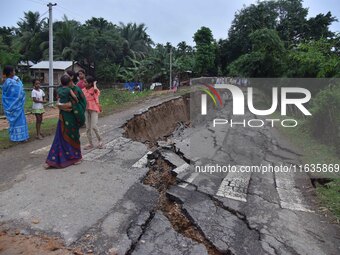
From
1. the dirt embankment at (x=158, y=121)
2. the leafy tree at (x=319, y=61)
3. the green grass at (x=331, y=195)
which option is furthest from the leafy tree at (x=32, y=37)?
the green grass at (x=331, y=195)

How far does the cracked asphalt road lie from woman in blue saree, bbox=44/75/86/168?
0.21m

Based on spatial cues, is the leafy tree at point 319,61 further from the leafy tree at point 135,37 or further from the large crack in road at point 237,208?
the leafy tree at point 135,37

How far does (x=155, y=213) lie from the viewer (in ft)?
13.4

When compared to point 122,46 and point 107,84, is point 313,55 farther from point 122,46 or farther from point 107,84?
point 122,46

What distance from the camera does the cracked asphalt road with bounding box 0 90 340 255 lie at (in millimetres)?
3402

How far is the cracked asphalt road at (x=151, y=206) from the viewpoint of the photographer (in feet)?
11.2

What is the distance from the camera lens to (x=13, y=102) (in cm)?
658

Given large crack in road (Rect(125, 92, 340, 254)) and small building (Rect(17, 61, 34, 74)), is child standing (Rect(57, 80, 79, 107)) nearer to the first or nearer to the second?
large crack in road (Rect(125, 92, 340, 254))

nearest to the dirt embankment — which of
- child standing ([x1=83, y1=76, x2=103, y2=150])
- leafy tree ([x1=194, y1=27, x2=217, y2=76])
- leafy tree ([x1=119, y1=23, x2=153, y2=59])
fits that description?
child standing ([x1=83, y1=76, x2=103, y2=150])

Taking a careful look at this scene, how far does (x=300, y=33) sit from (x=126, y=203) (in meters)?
37.1

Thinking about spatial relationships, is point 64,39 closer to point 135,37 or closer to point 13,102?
point 135,37

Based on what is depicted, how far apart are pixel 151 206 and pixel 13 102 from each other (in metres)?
4.23

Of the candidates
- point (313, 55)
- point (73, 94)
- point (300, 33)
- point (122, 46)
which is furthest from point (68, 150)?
point (300, 33)

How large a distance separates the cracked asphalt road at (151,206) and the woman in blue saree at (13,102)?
1.63 feet
